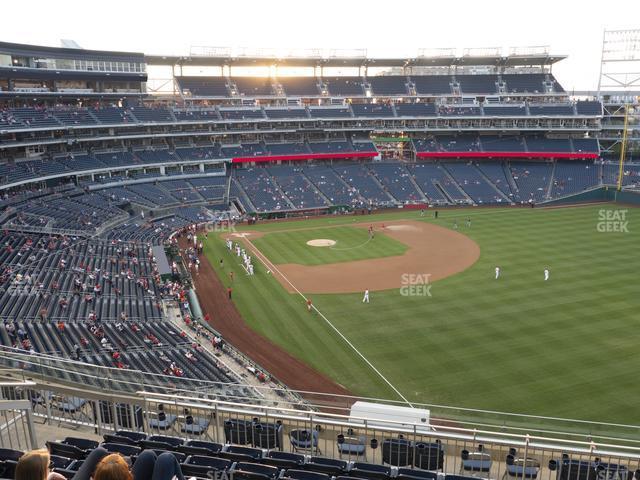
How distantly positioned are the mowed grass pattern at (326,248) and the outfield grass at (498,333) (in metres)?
4.66

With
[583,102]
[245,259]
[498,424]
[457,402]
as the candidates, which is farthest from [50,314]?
[583,102]

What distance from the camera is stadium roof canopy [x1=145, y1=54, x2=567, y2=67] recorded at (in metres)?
74.9

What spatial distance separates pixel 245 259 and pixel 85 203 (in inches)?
809

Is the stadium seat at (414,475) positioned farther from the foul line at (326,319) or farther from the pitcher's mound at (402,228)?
the pitcher's mound at (402,228)

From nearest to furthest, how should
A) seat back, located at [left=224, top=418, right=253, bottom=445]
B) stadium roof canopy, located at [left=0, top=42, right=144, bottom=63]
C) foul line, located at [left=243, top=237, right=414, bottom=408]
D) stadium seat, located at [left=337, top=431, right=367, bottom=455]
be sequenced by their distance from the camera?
stadium seat, located at [left=337, top=431, right=367, bottom=455] → seat back, located at [left=224, top=418, right=253, bottom=445] → foul line, located at [left=243, top=237, right=414, bottom=408] → stadium roof canopy, located at [left=0, top=42, right=144, bottom=63]

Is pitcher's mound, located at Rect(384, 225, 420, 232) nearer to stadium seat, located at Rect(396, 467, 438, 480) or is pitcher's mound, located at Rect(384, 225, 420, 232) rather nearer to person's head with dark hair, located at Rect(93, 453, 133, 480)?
stadium seat, located at Rect(396, 467, 438, 480)

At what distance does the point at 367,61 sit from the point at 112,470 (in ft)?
269

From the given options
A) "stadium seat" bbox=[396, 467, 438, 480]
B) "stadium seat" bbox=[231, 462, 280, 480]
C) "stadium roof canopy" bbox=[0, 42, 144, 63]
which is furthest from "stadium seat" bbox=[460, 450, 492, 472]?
"stadium roof canopy" bbox=[0, 42, 144, 63]

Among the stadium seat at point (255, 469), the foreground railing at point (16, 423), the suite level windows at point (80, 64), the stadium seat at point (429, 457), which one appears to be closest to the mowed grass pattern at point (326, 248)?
the stadium seat at point (429, 457)

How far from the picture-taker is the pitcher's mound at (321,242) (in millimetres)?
46106

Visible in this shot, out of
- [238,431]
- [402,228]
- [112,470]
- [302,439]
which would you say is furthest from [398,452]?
[402,228]

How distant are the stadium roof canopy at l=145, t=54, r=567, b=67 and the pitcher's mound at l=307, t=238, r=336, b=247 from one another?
1566 inches

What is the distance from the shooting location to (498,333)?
26594 mm

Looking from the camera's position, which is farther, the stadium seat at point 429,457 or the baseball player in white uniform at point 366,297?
the baseball player in white uniform at point 366,297
